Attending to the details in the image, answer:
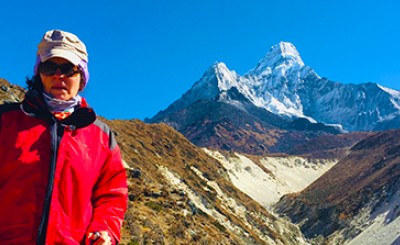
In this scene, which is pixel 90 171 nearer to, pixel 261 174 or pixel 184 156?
pixel 184 156

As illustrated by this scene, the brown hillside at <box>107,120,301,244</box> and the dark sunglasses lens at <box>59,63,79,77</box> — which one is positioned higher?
the brown hillside at <box>107,120,301,244</box>

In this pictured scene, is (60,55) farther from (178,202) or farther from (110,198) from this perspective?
(178,202)

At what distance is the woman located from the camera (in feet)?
12.5

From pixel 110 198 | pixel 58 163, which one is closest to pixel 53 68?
pixel 58 163

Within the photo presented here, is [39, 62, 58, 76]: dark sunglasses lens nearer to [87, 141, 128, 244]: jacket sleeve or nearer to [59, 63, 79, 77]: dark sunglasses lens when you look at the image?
[59, 63, 79, 77]: dark sunglasses lens

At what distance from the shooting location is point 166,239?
82.3 ft

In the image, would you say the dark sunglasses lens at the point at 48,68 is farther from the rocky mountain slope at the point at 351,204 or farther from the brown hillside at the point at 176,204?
the rocky mountain slope at the point at 351,204

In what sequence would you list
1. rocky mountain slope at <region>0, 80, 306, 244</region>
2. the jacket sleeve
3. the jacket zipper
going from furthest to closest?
1. rocky mountain slope at <region>0, 80, 306, 244</region>
2. the jacket sleeve
3. the jacket zipper

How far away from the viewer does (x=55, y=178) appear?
12.9 ft

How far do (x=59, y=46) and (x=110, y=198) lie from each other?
1.63 metres

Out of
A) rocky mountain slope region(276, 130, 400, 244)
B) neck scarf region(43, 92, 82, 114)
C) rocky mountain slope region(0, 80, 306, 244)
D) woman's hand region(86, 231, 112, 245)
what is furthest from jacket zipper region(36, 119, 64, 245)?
rocky mountain slope region(276, 130, 400, 244)

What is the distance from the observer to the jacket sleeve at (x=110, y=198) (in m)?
4.14

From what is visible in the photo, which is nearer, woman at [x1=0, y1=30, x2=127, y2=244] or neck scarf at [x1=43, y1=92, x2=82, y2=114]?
woman at [x1=0, y1=30, x2=127, y2=244]

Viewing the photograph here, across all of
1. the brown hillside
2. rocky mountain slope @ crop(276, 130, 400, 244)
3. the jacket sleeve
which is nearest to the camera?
the jacket sleeve
